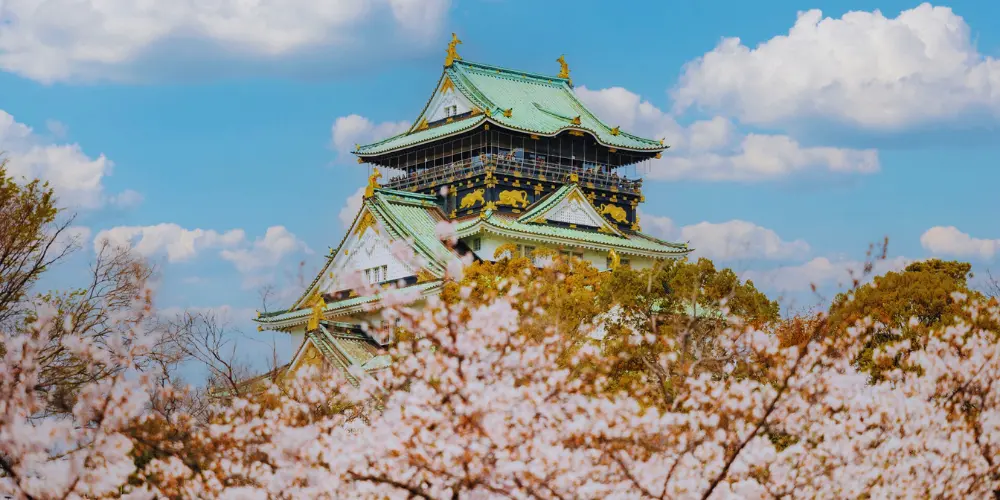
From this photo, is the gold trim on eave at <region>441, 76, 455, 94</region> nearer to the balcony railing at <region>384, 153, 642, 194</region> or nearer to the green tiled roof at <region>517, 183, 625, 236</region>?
the balcony railing at <region>384, 153, 642, 194</region>

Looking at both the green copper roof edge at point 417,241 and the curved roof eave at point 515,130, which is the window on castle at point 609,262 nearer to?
the curved roof eave at point 515,130

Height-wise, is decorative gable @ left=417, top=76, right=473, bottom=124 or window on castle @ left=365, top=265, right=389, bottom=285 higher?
decorative gable @ left=417, top=76, right=473, bottom=124

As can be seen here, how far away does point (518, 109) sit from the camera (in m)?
46.1

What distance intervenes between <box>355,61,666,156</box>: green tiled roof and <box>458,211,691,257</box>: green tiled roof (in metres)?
4.22

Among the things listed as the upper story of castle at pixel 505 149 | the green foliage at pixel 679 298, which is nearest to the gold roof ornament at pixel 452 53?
the upper story of castle at pixel 505 149

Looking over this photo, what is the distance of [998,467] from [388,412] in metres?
7.78

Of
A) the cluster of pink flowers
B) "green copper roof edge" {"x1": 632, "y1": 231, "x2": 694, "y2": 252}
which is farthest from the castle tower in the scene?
the cluster of pink flowers

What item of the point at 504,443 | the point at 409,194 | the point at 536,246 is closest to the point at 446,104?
the point at 409,194

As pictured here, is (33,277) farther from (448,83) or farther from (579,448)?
(448,83)

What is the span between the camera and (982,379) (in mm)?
16141

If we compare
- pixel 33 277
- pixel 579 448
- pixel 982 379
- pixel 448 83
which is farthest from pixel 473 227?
pixel 579 448

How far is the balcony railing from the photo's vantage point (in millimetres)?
42688

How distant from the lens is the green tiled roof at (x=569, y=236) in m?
38.7

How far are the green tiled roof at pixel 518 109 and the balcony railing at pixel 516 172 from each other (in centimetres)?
124
